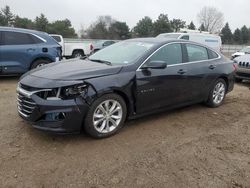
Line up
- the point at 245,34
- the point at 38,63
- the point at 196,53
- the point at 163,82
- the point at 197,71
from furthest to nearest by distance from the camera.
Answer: the point at 245,34, the point at 38,63, the point at 196,53, the point at 197,71, the point at 163,82

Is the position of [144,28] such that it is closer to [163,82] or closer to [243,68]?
[243,68]

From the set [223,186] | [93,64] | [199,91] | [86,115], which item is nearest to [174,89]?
[199,91]

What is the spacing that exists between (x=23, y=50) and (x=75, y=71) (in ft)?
17.2

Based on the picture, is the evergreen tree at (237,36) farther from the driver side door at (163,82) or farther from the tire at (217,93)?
the driver side door at (163,82)

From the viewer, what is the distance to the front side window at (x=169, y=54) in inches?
204

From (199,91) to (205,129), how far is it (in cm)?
108

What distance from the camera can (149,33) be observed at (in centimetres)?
6059

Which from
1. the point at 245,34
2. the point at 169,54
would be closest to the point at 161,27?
the point at 245,34

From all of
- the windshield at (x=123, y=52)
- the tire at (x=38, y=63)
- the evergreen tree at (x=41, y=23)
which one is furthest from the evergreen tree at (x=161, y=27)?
the windshield at (x=123, y=52)

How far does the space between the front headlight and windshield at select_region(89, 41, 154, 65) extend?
97 centimetres

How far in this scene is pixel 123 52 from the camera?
5340 millimetres

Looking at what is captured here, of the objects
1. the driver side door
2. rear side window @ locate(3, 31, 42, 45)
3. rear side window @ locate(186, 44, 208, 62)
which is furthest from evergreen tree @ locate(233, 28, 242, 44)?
the driver side door

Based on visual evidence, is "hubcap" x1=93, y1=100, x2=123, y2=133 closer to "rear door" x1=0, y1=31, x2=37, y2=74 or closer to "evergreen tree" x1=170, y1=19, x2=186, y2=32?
"rear door" x1=0, y1=31, x2=37, y2=74

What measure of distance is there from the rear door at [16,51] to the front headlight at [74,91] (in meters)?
5.38
